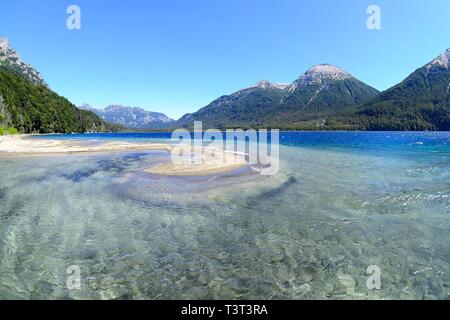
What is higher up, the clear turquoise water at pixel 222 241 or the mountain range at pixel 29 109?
the mountain range at pixel 29 109

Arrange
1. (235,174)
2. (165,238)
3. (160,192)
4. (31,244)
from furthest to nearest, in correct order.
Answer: (235,174), (160,192), (165,238), (31,244)

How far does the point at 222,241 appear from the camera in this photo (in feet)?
36.6

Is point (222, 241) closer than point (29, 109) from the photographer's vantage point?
Yes

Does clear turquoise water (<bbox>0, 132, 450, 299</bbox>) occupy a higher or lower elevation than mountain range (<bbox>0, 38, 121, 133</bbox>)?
lower

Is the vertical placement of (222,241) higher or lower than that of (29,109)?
lower

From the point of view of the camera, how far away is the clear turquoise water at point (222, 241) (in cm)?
797

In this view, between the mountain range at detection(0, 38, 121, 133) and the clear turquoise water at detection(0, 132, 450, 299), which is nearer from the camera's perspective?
the clear turquoise water at detection(0, 132, 450, 299)

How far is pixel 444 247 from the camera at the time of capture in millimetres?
10711

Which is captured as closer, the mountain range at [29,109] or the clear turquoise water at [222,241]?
the clear turquoise water at [222,241]

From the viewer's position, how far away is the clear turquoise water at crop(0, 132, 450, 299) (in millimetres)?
7973
